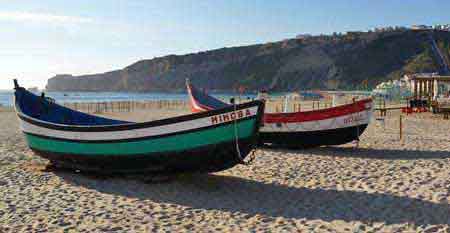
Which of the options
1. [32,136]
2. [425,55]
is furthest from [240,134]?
[425,55]

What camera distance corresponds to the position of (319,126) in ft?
44.6

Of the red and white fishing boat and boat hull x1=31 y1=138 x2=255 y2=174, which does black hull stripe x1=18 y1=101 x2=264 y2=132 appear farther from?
the red and white fishing boat

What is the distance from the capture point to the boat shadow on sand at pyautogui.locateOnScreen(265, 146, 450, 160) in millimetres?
11977

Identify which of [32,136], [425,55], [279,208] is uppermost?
[425,55]

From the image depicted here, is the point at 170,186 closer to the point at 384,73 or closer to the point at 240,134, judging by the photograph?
the point at 240,134

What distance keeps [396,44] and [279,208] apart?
135562 mm

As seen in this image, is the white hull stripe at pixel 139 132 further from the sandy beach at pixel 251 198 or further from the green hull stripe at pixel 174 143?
the sandy beach at pixel 251 198

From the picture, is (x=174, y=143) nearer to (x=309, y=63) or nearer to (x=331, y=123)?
(x=331, y=123)

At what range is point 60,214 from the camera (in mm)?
7188

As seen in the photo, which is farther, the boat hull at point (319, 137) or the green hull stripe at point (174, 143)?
the boat hull at point (319, 137)

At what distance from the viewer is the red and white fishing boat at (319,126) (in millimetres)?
13422

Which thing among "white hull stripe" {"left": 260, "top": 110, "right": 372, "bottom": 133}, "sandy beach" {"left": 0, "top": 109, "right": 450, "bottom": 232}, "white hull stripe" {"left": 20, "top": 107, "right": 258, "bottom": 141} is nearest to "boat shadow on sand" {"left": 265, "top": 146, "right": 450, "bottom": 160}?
"sandy beach" {"left": 0, "top": 109, "right": 450, "bottom": 232}

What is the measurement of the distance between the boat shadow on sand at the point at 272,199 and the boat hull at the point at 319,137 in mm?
4242

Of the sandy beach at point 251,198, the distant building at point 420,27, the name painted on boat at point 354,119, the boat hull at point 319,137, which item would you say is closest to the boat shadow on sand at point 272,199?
the sandy beach at point 251,198
